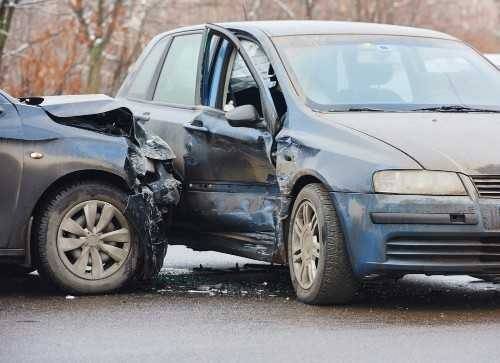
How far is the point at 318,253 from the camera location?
791cm

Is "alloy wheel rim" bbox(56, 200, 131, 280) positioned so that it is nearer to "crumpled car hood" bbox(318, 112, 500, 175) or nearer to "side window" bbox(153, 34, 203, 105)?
"side window" bbox(153, 34, 203, 105)

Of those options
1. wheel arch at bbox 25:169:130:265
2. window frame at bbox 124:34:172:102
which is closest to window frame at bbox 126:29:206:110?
window frame at bbox 124:34:172:102

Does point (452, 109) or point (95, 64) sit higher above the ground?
→ point (452, 109)

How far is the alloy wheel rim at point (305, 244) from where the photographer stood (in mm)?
7949

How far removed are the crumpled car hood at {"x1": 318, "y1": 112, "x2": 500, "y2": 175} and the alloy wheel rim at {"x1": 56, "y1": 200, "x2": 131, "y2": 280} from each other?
4.99 ft

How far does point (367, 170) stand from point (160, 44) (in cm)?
351

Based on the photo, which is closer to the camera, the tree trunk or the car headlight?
the car headlight

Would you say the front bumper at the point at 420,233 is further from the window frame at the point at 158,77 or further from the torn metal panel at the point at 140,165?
the window frame at the point at 158,77

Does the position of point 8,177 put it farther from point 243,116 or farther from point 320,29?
point 320,29

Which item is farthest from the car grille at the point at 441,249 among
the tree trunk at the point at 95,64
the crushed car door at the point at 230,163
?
the tree trunk at the point at 95,64

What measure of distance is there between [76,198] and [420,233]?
7.36ft

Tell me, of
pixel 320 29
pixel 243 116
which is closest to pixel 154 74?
pixel 320 29

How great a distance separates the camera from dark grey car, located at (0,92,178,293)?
845 centimetres

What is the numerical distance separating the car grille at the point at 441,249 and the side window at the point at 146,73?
11.1 feet
